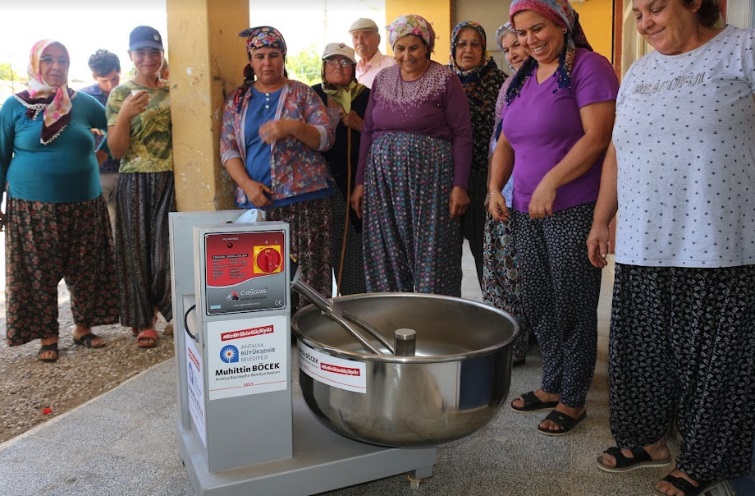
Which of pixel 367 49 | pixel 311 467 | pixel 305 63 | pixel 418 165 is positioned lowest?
pixel 311 467

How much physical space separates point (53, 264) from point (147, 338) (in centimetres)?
59

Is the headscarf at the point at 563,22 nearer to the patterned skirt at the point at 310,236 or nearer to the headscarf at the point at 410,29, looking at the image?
the headscarf at the point at 410,29

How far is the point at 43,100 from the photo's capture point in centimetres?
312

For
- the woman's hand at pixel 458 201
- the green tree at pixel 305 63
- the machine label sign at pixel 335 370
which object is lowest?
the machine label sign at pixel 335 370

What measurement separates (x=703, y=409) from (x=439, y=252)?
1.27 meters

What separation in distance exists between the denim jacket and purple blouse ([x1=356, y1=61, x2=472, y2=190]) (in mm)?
285

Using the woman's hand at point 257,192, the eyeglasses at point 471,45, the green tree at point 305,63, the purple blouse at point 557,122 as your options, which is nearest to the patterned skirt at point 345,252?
the woman's hand at point 257,192

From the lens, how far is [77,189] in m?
3.22

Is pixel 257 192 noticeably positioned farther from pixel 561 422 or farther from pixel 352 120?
pixel 561 422

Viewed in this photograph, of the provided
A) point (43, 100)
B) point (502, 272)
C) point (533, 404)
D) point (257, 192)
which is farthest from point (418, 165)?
point (43, 100)

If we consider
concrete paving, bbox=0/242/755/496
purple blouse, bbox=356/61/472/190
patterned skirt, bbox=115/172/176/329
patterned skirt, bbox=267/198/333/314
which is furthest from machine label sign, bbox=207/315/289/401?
patterned skirt, bbox=115/172/176/329

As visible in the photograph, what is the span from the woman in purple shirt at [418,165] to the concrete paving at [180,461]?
2.49 ft

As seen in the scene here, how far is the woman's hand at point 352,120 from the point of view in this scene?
318 cm

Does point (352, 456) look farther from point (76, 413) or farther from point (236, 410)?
point (76, 413)
